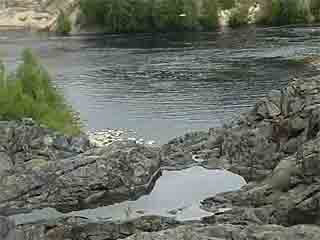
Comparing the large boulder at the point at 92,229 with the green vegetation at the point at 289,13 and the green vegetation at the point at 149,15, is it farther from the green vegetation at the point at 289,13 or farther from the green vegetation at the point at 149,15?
the green vegetation at the point at 289,13

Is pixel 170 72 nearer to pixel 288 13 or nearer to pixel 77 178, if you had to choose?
pixel 288 13

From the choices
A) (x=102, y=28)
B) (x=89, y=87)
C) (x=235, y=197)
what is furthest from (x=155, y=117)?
(x=102, y=28)

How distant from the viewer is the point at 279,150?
88.8 feet

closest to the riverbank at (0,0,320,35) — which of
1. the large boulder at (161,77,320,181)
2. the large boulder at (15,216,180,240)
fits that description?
the large boulder at (161,77,320,181)

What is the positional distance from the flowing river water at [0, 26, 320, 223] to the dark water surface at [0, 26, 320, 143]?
0.08 metres

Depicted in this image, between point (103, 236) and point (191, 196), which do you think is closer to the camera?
point (103, 236)

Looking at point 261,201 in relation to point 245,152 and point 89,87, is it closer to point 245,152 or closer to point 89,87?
point 245,152

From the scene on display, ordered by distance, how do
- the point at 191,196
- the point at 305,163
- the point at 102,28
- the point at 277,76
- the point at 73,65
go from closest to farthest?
the point at 305,163 → the point at 191,196 → the point at 277,76 → the point at 73,65 → the point at 102,28

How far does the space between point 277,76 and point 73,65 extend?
71.0ft

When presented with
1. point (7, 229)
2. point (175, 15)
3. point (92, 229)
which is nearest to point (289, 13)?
point (175, 15)

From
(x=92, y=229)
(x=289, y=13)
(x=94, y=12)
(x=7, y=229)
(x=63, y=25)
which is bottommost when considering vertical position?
(x=7, y=229)

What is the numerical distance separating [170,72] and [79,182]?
38.5m

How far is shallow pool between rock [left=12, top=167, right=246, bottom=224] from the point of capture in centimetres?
2312

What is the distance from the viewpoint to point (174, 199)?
24.9 meters
